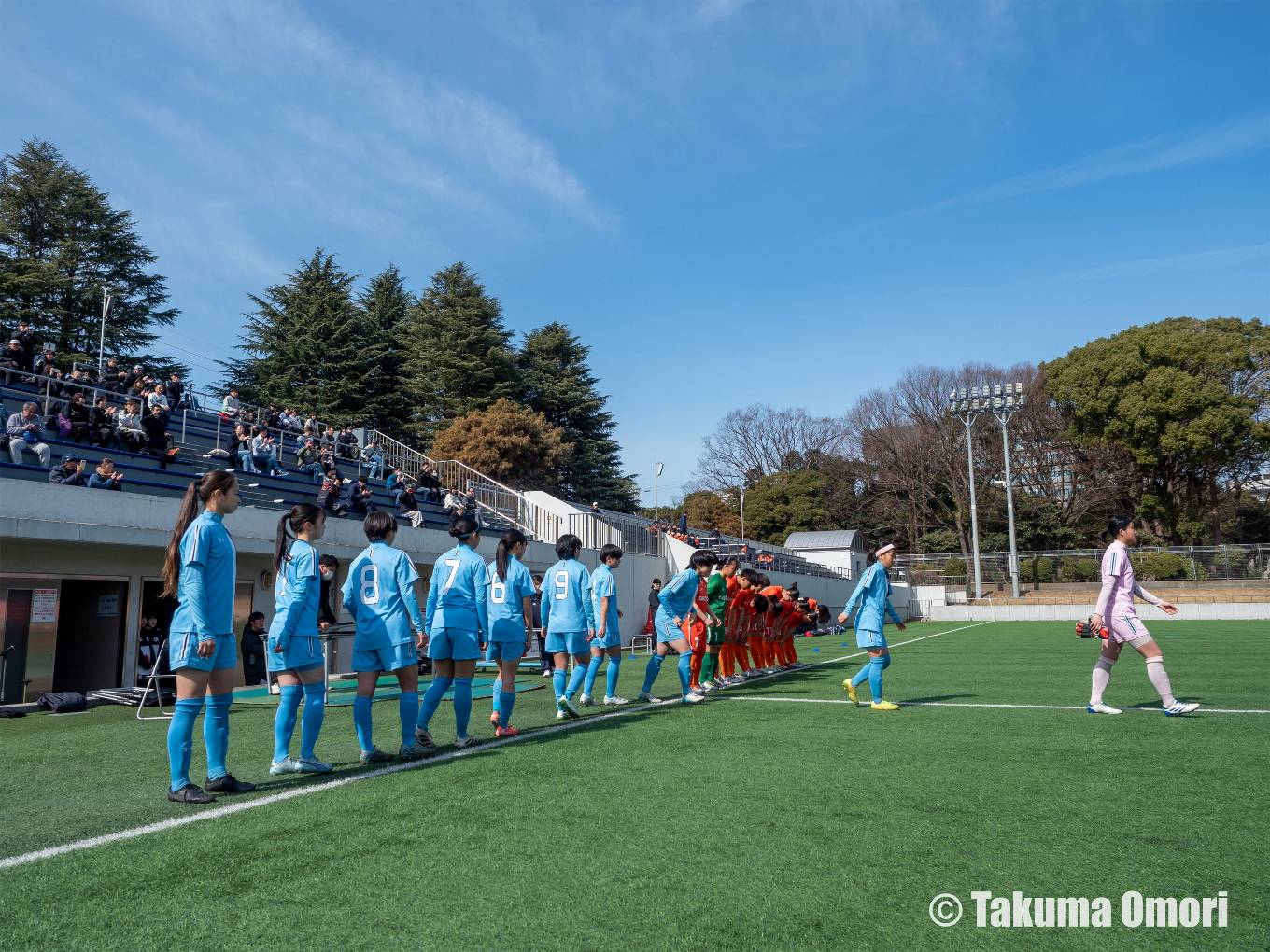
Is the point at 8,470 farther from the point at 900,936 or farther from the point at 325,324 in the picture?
the point at 325,324

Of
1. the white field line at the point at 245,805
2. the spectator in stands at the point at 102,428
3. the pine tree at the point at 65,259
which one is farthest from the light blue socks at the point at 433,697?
the pine tree at the point at 65,259

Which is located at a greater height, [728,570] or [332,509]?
[332,509]

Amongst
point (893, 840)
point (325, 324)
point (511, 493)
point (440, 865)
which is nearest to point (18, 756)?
point (440, 865)

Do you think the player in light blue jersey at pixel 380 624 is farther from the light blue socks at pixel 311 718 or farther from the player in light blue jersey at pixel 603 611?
the player in light blue jersey at pixel 603 611

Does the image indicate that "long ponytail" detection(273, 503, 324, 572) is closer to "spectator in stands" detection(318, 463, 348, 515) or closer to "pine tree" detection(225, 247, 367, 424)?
"spectator in stands" detection(318, 463, 348, 515)

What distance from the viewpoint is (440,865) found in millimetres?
3615

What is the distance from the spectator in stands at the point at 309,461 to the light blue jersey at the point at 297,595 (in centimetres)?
1509

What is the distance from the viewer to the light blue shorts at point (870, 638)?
8523 millimetres

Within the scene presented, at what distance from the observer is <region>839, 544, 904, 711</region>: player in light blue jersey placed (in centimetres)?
848

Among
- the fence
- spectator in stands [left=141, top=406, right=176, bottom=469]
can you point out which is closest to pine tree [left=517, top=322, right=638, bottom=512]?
the fence

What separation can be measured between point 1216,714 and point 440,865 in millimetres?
7508

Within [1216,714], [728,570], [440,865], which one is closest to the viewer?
[440,865]

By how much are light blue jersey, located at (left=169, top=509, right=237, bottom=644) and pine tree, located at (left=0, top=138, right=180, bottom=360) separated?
3402cm

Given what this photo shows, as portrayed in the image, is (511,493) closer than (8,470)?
No
